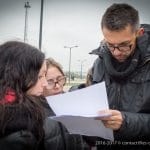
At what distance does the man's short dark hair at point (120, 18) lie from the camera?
1.46 metres

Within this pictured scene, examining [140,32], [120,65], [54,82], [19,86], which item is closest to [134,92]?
[120,65]

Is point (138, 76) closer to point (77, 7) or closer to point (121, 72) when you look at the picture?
point (121, 72)

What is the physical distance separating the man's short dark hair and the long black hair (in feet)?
1.56

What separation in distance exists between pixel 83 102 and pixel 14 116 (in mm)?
327

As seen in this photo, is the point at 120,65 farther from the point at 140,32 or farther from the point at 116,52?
the point at 140,32

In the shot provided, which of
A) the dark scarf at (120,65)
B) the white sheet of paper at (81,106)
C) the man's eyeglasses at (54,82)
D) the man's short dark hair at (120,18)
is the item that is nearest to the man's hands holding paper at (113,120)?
the white sheet of paper at (81,106)

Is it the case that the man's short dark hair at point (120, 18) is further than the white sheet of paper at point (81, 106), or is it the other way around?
the man's short dark hair at point (120, 18)

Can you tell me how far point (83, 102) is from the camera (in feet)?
4.00

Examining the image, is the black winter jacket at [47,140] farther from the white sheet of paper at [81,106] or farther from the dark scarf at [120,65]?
the dark scarf at [120,65]

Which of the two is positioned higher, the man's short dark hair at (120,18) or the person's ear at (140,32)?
the man's short dark hair at (120,18)

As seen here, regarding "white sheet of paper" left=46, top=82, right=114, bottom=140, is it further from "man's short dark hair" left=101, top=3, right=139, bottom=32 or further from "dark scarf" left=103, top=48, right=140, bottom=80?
"man's short dark hair" left=101, top=3, right=139, bottom=32

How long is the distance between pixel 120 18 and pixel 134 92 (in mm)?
345

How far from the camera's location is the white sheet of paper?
3.89 feet

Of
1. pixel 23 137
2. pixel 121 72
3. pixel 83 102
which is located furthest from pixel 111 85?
pixel 23 137
